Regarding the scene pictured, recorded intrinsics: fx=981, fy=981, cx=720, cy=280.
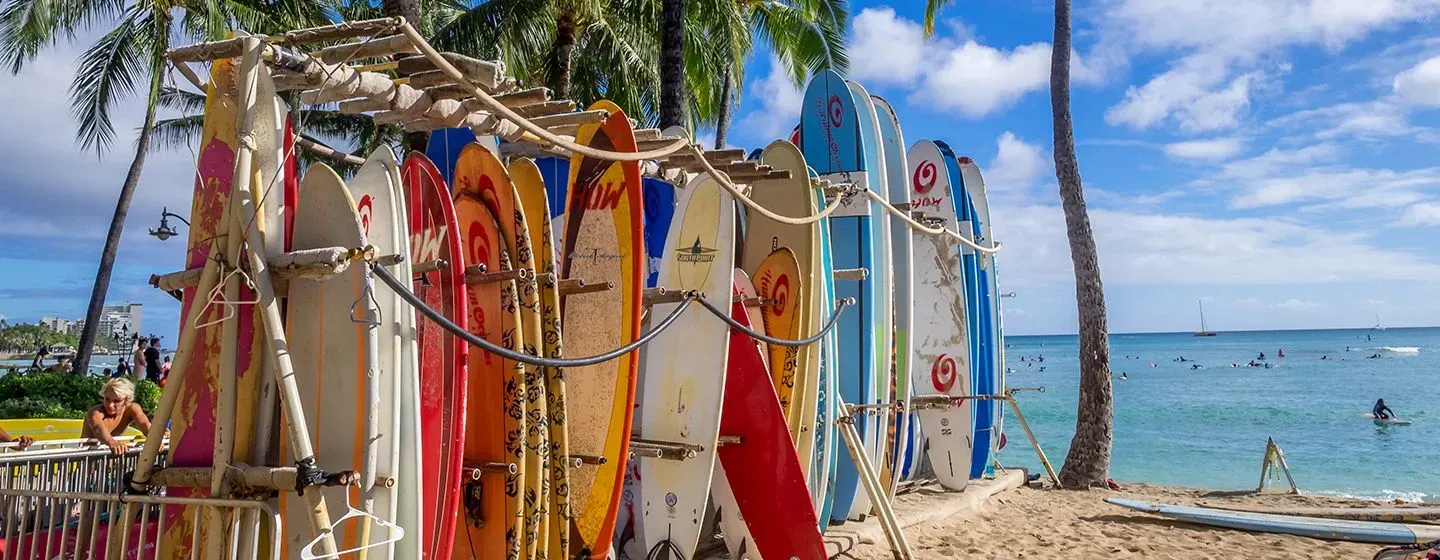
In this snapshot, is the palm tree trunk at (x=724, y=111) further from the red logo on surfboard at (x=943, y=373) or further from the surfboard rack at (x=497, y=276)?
the surfboard rack at (x=497, y=276)

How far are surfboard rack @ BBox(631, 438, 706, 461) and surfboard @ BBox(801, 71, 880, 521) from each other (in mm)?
1433

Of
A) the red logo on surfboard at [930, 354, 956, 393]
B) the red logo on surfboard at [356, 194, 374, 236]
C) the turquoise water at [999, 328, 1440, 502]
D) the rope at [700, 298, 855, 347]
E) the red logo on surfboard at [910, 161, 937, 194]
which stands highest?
the red logo on surfboard at [910, 161, 937, 194]

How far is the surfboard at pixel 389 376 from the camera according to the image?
2604mm

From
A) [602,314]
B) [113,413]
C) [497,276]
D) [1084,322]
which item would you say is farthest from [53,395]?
[1084,322]

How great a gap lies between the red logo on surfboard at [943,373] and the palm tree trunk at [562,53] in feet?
25.8

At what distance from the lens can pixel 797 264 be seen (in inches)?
204

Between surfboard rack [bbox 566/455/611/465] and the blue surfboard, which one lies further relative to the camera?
the blue surfboard

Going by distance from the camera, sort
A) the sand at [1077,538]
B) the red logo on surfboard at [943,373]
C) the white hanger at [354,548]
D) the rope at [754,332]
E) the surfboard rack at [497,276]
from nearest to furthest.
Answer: the white hanger at [354,548]
the surfboard rack at [497,276]
the rope at [754,332]
the sand at [1077,538]
the red logo on surfboard at [943,373]

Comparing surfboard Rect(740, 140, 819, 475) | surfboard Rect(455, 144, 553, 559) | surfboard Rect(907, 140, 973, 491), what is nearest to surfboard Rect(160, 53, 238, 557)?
surfboard Rect(455, 144, 553, 559)

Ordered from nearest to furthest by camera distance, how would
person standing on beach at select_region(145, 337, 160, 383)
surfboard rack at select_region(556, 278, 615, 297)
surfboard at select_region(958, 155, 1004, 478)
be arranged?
surfboard rack at select_region(556, 278, 615, 297)
surfboard at select_region(958, 155, 1004, 478)
person standing on beach at select_region(145, 337, 160, 383)

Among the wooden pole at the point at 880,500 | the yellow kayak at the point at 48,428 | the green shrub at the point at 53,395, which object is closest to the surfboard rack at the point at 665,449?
the wooden pole at the point at 880,500

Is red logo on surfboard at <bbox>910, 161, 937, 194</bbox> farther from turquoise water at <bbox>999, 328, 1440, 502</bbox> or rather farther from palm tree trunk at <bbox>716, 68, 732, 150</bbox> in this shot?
turquoise water at <bbox>999, 328, 1440, 502</bbox>

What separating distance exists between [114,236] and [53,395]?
207 inches

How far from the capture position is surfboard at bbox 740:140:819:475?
5.10 m
